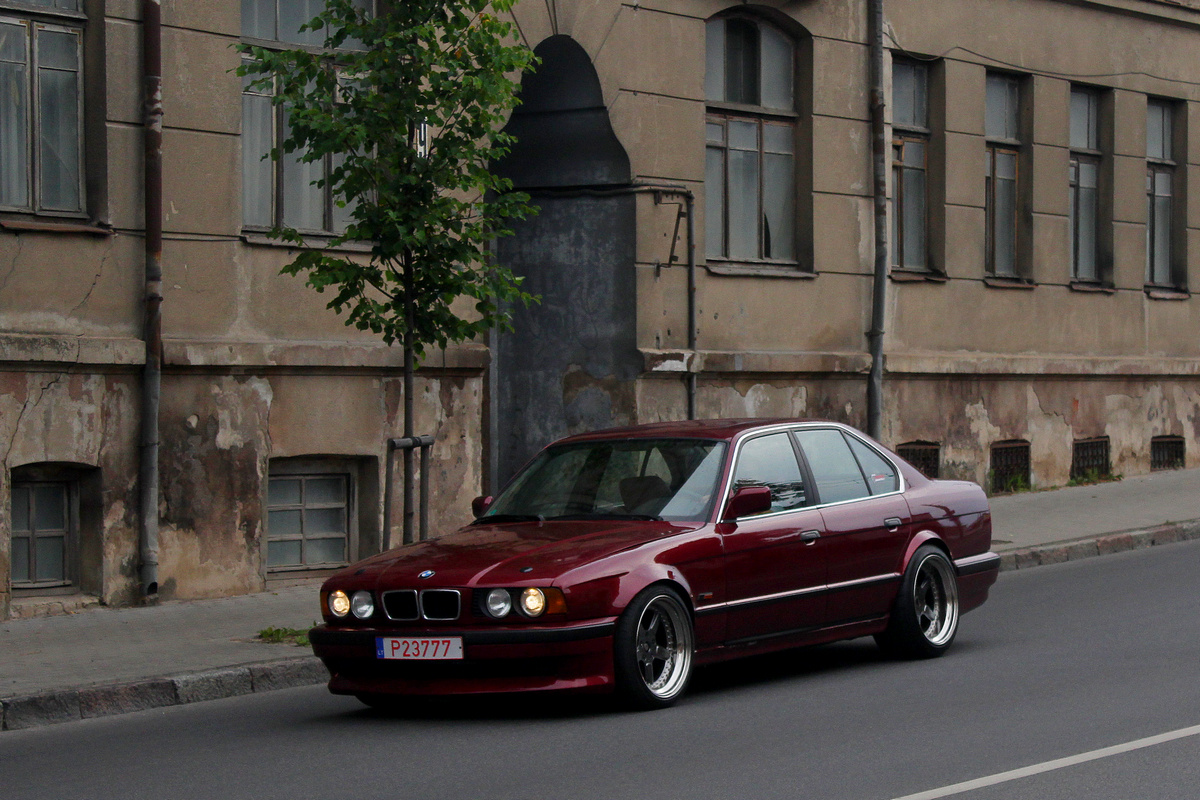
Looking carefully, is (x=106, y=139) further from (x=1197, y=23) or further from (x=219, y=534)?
(x=1197, y=23)

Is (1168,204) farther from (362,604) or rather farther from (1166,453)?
(362,604)

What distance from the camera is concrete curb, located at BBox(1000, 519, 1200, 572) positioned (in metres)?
15.2

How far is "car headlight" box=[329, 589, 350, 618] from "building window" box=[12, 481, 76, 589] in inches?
190

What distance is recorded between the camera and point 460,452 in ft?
48.5

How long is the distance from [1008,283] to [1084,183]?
7.92ft

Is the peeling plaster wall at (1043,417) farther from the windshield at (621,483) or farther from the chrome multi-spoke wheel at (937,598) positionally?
the windshield at (621,483)

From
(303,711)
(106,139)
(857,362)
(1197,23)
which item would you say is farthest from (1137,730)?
(1197,23)

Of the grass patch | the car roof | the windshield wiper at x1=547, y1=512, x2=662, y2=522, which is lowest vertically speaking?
the grass patch

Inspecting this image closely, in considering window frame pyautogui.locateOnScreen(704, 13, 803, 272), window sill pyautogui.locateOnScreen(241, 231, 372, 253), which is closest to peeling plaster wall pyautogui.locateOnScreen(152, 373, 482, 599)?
window sill pyautogui.locateOnScreen(241, 231, 372, 253)

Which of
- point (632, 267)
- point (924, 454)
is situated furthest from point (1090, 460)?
point (632, 267)

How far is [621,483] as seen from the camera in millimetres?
9211

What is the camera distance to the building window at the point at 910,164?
1952cm

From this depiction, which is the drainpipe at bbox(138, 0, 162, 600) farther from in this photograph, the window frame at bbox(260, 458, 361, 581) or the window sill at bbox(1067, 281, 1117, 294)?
the window sill at bbox(1067, 281, 1117, 294)

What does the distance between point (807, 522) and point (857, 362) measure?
9.21 metres
